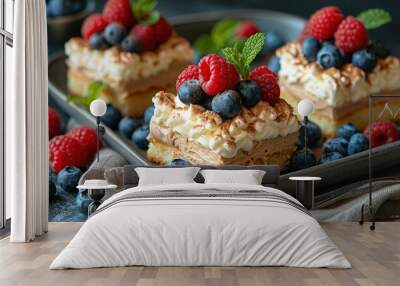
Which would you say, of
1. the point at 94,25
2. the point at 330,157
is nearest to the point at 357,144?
the point at 330,157

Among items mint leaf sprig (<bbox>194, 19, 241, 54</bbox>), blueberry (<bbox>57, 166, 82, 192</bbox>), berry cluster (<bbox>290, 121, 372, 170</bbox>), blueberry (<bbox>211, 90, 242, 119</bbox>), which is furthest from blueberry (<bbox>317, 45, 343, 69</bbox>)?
blueberry (<bbox>57, 166, 82, 192</bbox>)

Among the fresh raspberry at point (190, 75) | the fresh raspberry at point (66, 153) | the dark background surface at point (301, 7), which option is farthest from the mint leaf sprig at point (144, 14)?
the fresh raspberry at point (66, 153)

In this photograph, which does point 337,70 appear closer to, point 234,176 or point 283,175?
point 283,175

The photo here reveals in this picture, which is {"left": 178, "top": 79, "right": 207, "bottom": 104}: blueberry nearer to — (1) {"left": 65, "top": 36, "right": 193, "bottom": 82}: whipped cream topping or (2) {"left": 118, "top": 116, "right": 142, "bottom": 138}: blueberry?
(2) {"left": 118, "top": 116, "right": 142, "bottom": 138}: blueberry

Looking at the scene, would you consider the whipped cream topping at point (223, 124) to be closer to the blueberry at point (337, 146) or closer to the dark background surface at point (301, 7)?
the blueberry at point (337, 146)

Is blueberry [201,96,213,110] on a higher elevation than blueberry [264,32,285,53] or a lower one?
lower

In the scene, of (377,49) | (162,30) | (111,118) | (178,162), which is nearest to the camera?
(178,162)

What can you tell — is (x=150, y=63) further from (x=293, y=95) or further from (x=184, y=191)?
(x=184, y=191)
